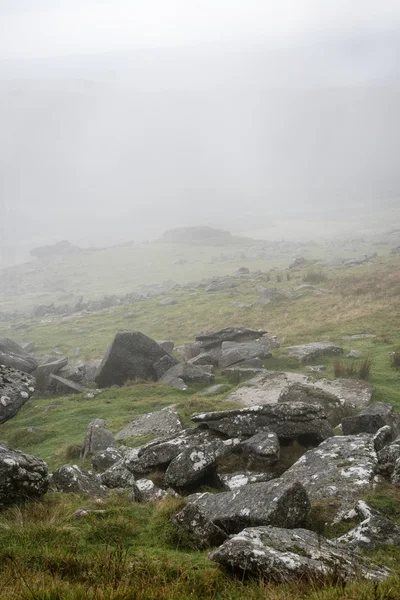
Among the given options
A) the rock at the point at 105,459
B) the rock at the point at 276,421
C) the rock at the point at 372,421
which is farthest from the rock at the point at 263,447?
the rock at the point at 105,459

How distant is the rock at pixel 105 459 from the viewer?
1162cm

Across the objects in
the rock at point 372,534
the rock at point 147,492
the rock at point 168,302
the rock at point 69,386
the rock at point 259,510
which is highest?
the rock at point 259,510

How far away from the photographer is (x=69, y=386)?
2077 cm

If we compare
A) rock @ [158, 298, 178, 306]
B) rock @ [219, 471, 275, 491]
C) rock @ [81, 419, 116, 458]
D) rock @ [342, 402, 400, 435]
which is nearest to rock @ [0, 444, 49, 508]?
rock @ [219, 471, 275, 491]

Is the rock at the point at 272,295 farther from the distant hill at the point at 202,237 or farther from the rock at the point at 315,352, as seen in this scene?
the distant hill at the point at 202,237

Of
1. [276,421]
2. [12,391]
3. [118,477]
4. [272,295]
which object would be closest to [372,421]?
[276,421]

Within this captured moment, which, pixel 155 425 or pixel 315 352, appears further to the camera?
pixel 315 352

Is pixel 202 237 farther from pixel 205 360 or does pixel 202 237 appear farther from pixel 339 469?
pixel 339 469

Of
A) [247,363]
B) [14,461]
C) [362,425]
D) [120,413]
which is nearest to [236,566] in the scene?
[14,461]

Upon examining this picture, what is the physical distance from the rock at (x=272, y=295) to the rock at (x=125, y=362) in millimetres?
16048

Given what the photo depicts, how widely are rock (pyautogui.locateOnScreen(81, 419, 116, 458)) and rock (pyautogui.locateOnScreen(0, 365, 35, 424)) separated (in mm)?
2190

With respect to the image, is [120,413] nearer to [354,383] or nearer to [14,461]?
[354,383]

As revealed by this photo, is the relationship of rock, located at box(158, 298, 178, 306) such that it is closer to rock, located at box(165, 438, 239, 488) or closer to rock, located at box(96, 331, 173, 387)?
rock, located at box(96, 331, 173, 387)

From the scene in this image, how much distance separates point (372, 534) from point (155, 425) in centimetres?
850
